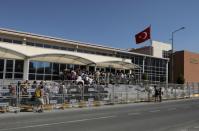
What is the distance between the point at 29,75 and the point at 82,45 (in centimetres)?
1249

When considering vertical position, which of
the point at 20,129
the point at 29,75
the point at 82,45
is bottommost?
the point at 20,129

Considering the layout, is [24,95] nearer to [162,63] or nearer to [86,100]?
[86,100]

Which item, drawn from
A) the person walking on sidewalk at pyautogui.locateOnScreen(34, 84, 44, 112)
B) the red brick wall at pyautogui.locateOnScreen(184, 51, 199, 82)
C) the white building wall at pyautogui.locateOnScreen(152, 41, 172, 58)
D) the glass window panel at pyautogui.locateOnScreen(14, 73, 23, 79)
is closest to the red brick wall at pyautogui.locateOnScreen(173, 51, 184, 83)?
the red brick wall at pyautogui.locateOnScreen(184, 51, 199, 82)

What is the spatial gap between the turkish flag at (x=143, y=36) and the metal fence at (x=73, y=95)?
14521 millimetres

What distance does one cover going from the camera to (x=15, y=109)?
19281mm

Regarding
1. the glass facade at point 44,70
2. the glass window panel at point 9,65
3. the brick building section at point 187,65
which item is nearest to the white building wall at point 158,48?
the brick building section at point 187,65

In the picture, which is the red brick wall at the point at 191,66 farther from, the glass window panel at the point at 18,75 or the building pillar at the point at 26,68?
the building pillar at the point at 26,68

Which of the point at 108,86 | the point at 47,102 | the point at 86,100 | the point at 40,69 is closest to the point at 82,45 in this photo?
the point at 40,69

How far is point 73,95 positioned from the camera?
23625mm

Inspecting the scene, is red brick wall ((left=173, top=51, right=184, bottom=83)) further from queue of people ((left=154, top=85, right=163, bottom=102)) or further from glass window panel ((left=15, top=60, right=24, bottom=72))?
glass window panel ((left=15, top=60, right=24, bottom=72))

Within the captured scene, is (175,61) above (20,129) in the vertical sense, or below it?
above

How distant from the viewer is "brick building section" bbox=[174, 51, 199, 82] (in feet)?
224

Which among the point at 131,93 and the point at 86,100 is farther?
the point at 131,93

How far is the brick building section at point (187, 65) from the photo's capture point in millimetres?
68188
